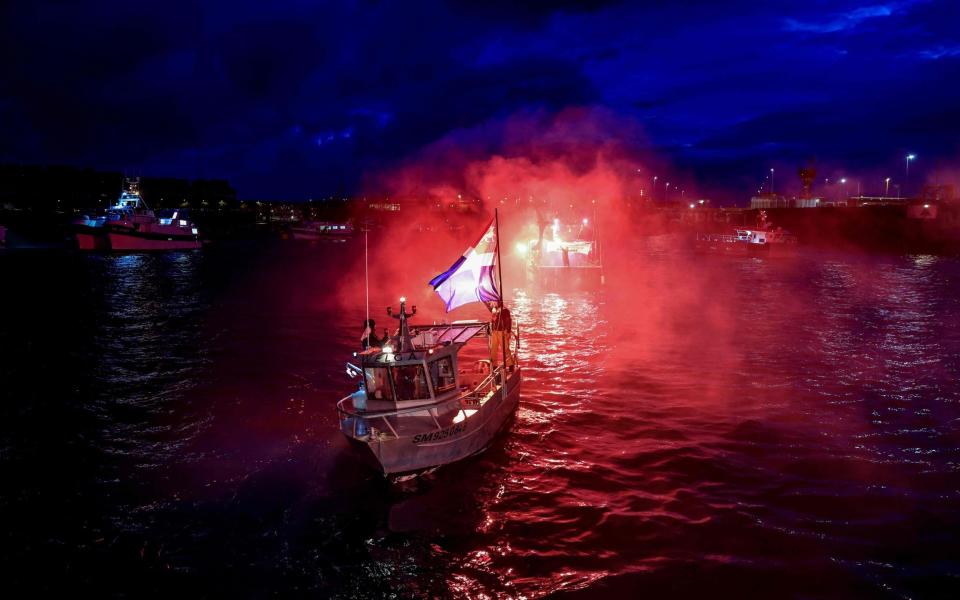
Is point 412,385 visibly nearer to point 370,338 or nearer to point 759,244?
point 370,338

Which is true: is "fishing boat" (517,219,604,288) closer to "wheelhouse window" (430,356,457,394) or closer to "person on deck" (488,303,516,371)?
"person on deck" (488,303,516,371)

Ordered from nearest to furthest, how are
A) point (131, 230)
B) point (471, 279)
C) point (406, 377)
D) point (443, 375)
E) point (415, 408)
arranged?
point (415, 408)
point (406, 377)
point (443, 375)
point (471, 279)
point (131, 230)

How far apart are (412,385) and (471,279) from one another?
13.9 ft

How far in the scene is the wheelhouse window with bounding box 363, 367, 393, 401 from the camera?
13273 millimetres

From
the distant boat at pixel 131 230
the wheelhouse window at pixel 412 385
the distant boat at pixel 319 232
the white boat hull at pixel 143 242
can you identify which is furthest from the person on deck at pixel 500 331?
the distant boat at pixel 319 232

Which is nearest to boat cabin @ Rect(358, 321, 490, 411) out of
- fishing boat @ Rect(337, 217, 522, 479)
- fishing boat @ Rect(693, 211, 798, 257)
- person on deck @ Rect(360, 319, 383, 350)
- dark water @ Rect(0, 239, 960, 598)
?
fishing boat @ Rect(337, 217, 522, 479)

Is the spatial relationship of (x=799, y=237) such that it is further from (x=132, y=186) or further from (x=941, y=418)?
(x=132, y=186)

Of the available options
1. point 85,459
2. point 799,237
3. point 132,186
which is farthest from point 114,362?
point 799,237

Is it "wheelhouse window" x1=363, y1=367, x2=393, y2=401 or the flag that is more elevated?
the flag

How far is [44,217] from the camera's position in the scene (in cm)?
12425

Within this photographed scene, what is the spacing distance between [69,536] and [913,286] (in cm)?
5717

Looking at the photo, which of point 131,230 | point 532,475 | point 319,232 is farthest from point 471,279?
point 319,232

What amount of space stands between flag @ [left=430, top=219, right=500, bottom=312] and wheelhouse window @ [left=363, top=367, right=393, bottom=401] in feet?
11.2

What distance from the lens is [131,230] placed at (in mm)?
91688
